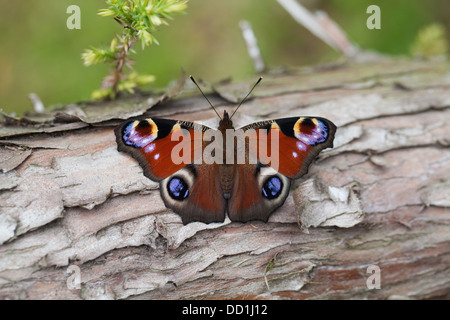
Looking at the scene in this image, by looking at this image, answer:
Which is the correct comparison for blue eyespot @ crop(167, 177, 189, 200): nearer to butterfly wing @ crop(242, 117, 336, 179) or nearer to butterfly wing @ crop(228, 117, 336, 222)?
butterfly wing @ crop(228, 117, 336, 222)

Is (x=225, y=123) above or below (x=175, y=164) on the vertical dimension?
above

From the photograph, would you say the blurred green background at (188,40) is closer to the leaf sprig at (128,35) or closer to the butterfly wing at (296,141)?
the leaf sprig at (128,35)

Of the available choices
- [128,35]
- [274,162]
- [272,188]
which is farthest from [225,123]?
[128,35]

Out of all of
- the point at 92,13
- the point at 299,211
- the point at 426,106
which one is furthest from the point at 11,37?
the point at 426,106

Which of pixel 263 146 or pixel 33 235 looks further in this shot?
pixel 263 146

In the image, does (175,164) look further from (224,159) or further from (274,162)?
(274,162)

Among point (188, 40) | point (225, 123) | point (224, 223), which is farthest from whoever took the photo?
point (188, 40)

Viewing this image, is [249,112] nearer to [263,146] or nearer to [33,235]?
[263,146]
